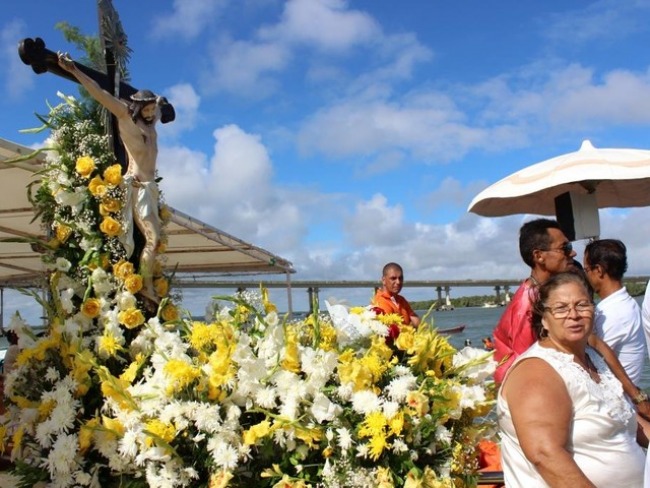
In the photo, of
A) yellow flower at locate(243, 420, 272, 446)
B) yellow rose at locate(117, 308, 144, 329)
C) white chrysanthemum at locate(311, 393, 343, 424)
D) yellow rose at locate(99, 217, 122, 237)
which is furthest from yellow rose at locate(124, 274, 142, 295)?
white chrysanthemum at locate(311, 393, 343, 424)

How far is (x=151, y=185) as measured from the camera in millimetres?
3371

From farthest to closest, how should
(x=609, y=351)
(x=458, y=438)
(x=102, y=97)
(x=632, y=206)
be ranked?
(x=632, y=206) → (x=102, y=97) → (x=609, y=351) → (x=458, y=438)

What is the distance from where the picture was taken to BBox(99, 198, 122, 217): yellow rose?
3105 millimetres

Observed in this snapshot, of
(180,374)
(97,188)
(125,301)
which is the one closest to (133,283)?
(125,301)

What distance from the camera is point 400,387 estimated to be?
2.46 m

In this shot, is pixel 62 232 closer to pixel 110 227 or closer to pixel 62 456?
pixel 110 227

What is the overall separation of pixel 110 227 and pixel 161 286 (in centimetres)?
42

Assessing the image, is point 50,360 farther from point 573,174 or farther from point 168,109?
point 573,174

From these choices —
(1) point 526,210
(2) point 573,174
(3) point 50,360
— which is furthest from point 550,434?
(1) point 526,210

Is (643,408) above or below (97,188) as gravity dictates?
below

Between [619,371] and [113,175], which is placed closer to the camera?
[619,371]

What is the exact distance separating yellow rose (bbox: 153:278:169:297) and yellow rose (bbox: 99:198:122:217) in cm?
42

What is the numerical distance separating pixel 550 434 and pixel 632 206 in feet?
13.0

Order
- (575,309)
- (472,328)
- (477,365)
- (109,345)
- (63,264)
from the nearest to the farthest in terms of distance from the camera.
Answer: (575,309) < (477,365) < (109,345) < (63,264) < (472,328)
